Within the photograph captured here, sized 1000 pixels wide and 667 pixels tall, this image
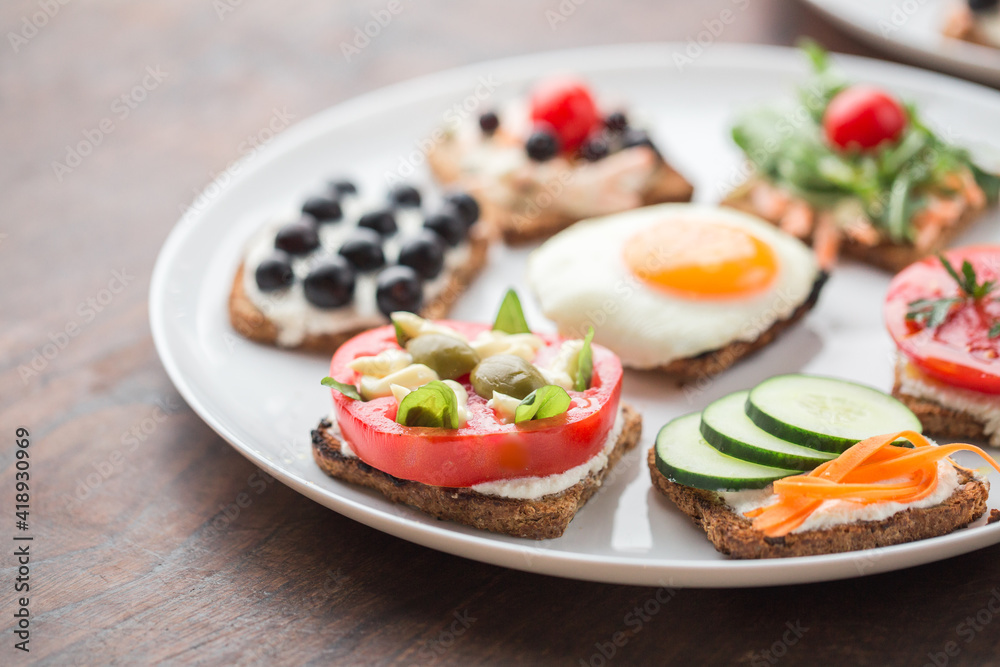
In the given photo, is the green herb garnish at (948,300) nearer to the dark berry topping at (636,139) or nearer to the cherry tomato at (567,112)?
the dark berry topping at (636,139)

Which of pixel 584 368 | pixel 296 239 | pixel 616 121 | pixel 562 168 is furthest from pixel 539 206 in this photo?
pixel 584 368

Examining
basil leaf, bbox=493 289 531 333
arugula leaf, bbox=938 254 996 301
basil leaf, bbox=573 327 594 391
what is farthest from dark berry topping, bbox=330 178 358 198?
arugula leaf, bbox=938 254 996 301

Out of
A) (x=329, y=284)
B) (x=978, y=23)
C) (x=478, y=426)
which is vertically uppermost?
(x=978, y=23)

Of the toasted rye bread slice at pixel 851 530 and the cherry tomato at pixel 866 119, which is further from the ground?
the cherry tomato at pixel 866 119

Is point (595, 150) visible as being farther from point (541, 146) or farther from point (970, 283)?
point (970, 283)

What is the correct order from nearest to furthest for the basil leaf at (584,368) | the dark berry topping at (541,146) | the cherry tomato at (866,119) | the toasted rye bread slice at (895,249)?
1. the basil leaf at (584,368)
2. the toasted rye bread slice at (895,249)
3. the cherry tomato at (866,119)
4. the dark berry topping at (541,146)

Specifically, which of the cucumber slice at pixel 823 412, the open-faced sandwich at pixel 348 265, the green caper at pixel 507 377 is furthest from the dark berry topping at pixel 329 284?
the cucumber slice at pixel 823 412

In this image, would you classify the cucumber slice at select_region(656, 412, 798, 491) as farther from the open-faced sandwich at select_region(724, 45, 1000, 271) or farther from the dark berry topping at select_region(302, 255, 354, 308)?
the open-faced sandwich at select_region(724, 45, 1000, 271)
